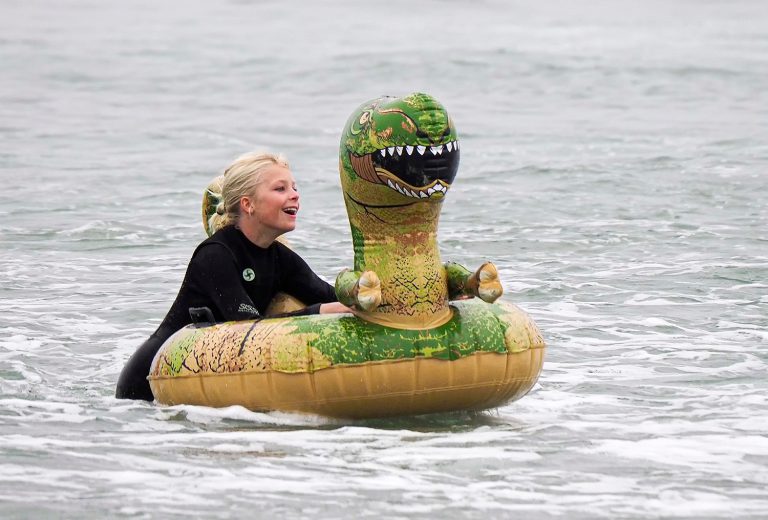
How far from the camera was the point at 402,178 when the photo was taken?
5742 mm

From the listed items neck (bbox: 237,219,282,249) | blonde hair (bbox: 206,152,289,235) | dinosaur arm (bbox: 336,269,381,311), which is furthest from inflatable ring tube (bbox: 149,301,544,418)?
blonde hair (bbox: 206,152,289,235)

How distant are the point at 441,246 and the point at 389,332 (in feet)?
19.5

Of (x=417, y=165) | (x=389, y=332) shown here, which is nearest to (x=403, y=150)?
(x=417, y=165)

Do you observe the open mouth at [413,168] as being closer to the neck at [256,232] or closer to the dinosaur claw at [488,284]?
the dinosaur claw at [488,284]

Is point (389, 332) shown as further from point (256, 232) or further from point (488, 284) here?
point (256, 232)

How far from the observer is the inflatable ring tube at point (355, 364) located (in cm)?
575

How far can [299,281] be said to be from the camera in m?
6.52

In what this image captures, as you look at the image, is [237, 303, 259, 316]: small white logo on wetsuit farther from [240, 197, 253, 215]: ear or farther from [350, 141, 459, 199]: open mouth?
[350, 141, 459, 199]: open mouth

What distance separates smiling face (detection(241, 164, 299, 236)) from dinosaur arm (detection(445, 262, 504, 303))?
0.77 metres

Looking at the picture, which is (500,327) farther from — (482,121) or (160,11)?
(160,11)

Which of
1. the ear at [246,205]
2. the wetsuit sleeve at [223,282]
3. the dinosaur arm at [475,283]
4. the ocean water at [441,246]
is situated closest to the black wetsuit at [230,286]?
the wetsuit sleeve at [223,282]

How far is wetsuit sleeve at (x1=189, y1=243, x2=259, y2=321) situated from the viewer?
20.0 ft

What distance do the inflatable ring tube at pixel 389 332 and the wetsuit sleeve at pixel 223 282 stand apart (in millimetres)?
105

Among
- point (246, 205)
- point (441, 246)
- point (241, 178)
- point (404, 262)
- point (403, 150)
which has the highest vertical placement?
point (403, 150)
